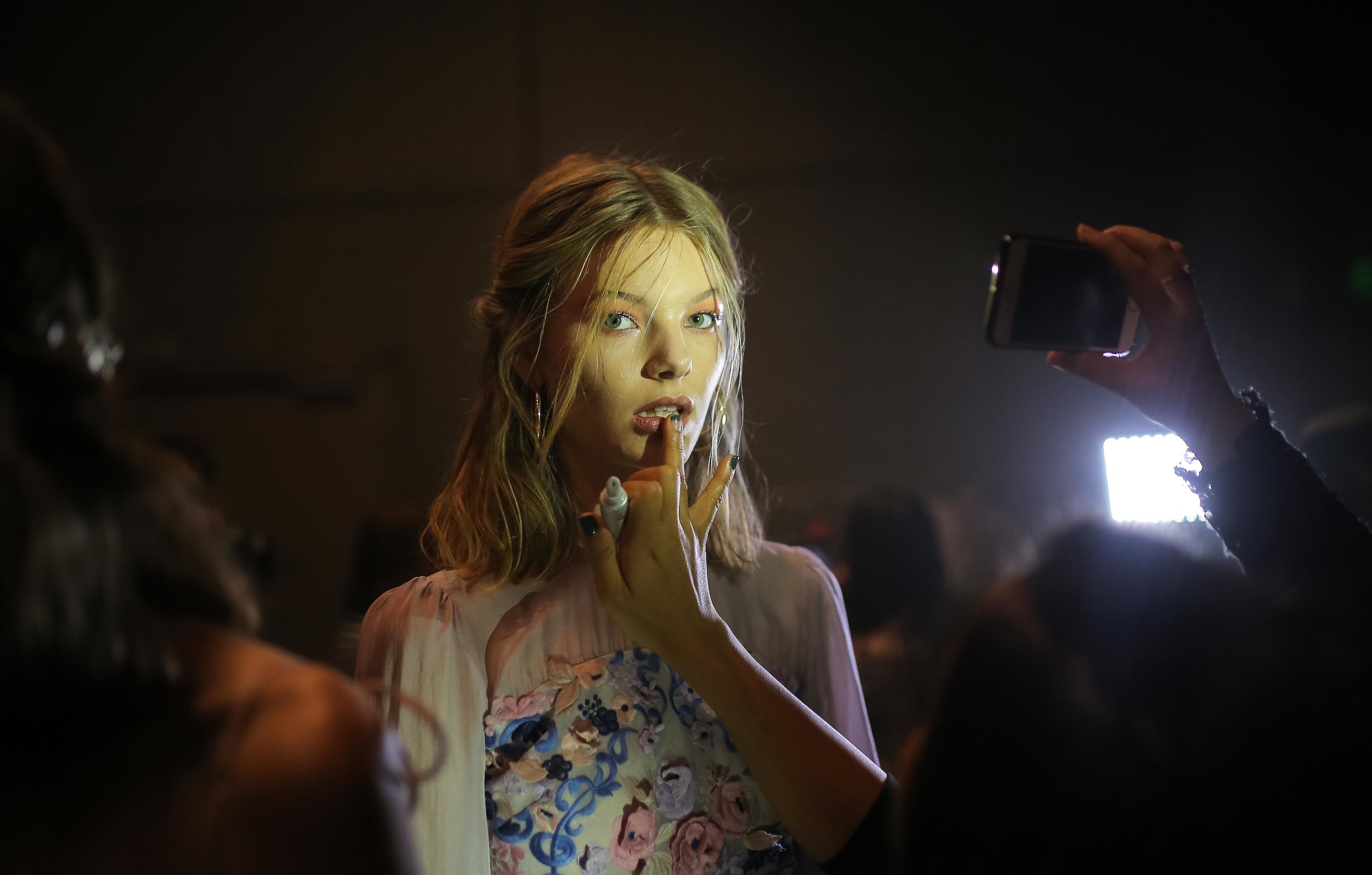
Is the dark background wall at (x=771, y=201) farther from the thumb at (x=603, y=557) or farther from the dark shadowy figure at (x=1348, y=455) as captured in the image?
the thumb at (x=603, y=557)

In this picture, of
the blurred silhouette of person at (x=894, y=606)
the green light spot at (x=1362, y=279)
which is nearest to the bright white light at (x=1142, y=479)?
the blurred silhouette of person at (x=894, y=606)

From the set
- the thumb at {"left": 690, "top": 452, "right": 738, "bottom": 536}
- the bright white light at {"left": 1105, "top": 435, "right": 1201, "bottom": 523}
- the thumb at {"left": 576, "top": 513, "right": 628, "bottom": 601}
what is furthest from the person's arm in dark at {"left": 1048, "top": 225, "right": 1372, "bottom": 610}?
Answer: the bright white light at {"left": 1105, "top": 435, "right": 1201, "bottom": 523}

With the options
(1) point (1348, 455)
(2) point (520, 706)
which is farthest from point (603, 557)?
(1) point (1348, 455)

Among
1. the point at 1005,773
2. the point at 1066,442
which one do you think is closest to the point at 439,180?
the point at 1066,442

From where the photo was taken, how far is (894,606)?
1592 mm

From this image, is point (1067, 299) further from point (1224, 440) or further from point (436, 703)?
point (436, 703)

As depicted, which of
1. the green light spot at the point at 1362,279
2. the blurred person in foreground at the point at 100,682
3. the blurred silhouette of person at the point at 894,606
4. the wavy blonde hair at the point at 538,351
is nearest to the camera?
the blurred person in foreground at the point at 100,682

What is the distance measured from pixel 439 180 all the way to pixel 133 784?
5.78ft

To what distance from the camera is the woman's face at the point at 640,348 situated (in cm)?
80

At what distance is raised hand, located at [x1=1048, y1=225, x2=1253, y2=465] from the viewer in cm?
68

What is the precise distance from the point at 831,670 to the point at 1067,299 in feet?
1.21

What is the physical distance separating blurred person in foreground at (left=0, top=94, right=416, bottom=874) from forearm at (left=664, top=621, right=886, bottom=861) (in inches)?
12.1

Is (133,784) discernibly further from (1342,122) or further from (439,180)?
(1342,122)

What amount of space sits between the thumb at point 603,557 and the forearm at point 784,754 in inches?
2.5
